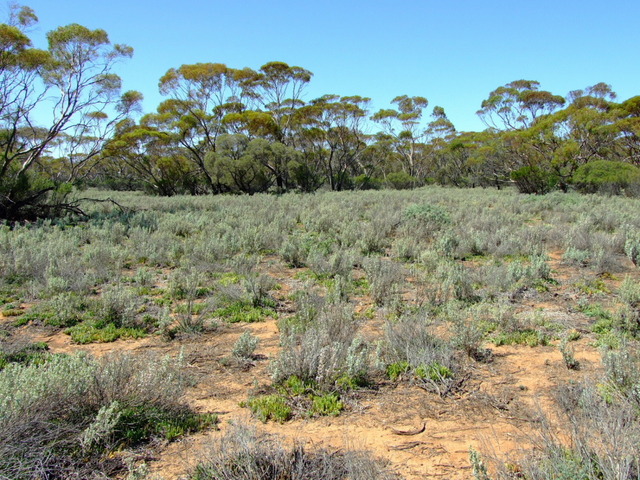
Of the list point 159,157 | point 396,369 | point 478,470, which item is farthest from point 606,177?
point 159,157

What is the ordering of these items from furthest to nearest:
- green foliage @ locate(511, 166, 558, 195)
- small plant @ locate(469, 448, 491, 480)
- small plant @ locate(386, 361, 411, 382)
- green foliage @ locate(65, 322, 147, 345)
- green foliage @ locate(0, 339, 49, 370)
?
green foliage @ locate(511, 166, 558, 195)
green foliage @ locate(65, 322, 147, 345)
green foliage @ locate(0, 339, 49, 370)
small plant @ locate(386, 361, 411, 382)
small plant @ locate(469, 448, 491, 480)

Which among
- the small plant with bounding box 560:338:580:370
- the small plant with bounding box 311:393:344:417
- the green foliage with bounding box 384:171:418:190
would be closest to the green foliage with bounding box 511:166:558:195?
the green foliage with bounding box 384:171:418:190

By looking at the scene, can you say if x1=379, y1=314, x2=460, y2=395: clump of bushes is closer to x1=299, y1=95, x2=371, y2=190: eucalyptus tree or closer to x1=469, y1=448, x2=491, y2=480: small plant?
x1=469, y1=448, x2=491, y2=480: small plant

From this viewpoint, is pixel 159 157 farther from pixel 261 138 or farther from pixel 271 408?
pixel 271 408

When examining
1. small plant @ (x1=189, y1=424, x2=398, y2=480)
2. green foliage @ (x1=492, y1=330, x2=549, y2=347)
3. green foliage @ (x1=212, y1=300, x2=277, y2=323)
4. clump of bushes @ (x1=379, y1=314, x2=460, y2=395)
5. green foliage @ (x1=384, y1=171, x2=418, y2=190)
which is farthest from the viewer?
green foliage @ (x1=384, y1=171, x2=418, y2=190)

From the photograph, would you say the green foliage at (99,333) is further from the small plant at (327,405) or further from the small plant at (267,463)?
the small plant at (267,463)

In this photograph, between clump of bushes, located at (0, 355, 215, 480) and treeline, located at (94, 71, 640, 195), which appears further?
treeline, located at (94, 71, 640, 195)

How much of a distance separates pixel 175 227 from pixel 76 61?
9.14 meters

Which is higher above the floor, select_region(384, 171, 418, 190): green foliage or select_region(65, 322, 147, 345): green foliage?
select_region(384, 171, 418, 190): green foliage

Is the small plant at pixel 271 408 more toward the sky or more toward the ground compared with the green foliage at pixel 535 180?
Result: more toward the ground

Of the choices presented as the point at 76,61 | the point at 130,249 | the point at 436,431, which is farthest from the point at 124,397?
the point at 76,61

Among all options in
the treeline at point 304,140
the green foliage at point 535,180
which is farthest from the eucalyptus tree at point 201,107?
the green foliage at point 535,180

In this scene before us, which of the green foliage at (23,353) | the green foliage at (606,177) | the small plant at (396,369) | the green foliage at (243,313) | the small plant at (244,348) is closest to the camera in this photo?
the small plant at (396,369)

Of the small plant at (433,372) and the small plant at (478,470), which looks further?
the small plant at (433,372)
